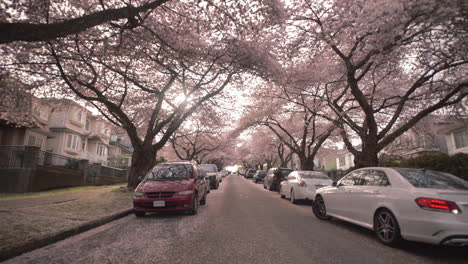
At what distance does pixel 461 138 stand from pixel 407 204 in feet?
97.6

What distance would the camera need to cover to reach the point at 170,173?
30.1 feet

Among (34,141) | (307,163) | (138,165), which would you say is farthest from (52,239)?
(34,141)

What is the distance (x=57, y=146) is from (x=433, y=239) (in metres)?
33.3

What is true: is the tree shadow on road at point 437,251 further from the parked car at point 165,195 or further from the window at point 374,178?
the parked car at point 165,195

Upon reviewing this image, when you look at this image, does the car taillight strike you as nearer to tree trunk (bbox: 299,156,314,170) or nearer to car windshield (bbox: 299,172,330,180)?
car windshield (bbox: 299,172,330,180)

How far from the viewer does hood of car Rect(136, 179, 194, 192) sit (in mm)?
7695

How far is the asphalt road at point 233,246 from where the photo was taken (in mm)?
4145

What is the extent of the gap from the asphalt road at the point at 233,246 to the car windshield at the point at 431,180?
3.68 ft

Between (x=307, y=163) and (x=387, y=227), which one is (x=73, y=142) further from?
(x=387, y=227)

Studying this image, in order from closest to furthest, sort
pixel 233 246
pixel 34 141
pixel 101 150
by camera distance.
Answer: pixel 233 246, pixel 34 141, pixel 101 150

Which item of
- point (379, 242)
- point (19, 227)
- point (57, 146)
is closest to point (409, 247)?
point (379, 242)

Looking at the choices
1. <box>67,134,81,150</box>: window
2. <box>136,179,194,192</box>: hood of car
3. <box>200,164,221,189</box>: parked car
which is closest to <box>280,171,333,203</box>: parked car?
<box>136,179,194,192</box>: hood of car

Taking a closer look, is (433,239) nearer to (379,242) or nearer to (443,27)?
(379,242)

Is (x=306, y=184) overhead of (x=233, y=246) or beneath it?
overhead
